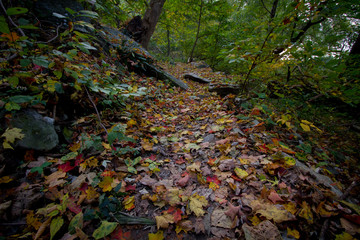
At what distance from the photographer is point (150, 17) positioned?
22.3 ft

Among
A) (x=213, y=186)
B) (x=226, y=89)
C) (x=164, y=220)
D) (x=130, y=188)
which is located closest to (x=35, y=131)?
(x=130, y=188)

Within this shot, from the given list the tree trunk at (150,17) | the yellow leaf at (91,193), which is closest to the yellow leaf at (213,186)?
the yellow leaf at (91,193)

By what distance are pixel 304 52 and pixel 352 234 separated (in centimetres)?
226

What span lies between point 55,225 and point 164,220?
81cm

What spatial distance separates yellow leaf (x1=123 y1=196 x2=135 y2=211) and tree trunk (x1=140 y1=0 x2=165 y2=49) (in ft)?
25.6

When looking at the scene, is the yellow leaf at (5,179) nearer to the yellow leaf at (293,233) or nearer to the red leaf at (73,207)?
the red leaf at (73,207)

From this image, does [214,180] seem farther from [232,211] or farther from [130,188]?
[130,188]

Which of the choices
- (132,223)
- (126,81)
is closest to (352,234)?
(132,223)

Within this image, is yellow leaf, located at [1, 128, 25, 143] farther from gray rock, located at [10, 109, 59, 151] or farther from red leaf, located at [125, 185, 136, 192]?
red leaf, located at [125, 185, 136, 192]

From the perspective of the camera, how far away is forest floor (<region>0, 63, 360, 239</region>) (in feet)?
3.37

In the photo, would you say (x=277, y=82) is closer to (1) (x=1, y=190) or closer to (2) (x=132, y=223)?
(2) (x=132, y=223)

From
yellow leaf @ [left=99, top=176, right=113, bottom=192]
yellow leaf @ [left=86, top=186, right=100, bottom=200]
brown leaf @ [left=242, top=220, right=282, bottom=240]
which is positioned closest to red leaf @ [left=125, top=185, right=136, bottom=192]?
yellow leaf @ [left=99, top=176, right=113, bottom=192]

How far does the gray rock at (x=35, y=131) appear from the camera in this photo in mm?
1388

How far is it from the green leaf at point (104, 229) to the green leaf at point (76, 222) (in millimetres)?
152
